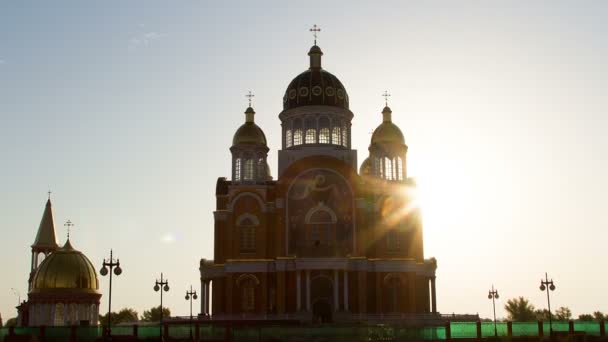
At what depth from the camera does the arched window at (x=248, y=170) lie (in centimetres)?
6744

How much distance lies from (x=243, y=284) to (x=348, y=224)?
8.90 meters

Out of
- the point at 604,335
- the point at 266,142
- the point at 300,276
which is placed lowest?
the point at 604,335

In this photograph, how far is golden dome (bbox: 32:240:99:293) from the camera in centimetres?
6800

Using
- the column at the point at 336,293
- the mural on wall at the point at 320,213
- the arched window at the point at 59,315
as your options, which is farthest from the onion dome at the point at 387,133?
the arched window at the point at 59,315

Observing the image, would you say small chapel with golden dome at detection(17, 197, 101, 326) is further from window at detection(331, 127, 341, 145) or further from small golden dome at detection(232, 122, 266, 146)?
window at detection(331, 127, 341, 145)

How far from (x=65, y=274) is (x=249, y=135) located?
59.2 ft

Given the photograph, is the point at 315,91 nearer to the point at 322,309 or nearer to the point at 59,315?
the point at 322,309

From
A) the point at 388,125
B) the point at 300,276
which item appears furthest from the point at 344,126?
the point at 300,276

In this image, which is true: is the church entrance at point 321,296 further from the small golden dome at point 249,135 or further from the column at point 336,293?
the small golden dome at point 249,135

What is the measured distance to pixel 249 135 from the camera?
223ft

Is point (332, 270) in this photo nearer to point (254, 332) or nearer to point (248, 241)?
point (248, 241)

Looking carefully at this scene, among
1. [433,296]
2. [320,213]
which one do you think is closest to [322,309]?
[320,213]

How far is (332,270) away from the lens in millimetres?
61875

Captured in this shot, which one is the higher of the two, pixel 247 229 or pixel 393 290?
pixel 247 229
